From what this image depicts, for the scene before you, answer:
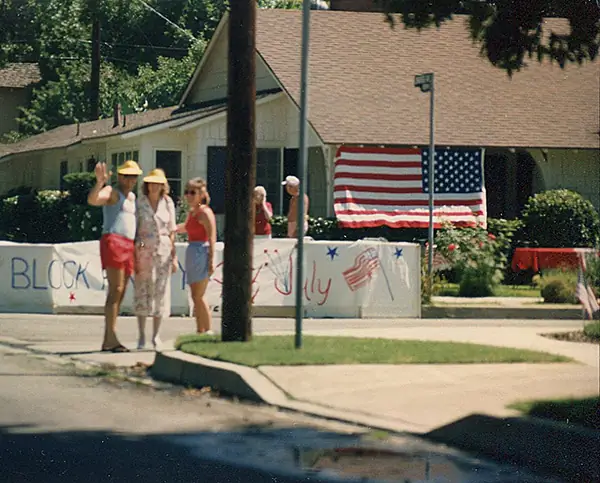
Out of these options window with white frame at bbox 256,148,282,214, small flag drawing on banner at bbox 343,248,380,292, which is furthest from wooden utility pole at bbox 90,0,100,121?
small flag drawing on banner at bbox 343,248,380,292

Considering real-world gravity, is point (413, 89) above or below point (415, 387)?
above

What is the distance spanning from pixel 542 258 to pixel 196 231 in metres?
10.9

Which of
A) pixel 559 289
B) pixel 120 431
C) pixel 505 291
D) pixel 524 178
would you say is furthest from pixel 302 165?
pixel 524 178

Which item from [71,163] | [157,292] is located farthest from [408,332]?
[71,163]

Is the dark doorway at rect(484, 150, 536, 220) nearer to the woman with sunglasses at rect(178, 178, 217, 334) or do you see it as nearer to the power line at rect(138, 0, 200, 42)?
the woman with sunglasses at rect(178, 178, 217, 334)

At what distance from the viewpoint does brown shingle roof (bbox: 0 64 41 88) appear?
214 ft

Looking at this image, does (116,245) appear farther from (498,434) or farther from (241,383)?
(498,434)

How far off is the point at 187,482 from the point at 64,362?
5519 millimetres

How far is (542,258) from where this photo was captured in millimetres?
23547

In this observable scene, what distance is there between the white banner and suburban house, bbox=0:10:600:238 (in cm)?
834

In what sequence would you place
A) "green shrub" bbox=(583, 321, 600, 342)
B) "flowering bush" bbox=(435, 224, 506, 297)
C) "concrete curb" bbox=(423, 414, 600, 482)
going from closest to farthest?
"concrete curb" bbox=(423, 414, 600, 482) → "green shrub" bbox=(583, 321, 600, 342) → "flowering bush" bbox=(435, 224, 506, 297)

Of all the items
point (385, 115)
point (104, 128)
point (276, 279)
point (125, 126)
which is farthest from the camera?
point (104, 128)

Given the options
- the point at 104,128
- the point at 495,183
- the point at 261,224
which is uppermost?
the point at 104,128

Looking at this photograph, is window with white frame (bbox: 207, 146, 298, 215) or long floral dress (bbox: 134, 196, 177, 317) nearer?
long floral dress (bbox: 134, 196, 177, 317)
